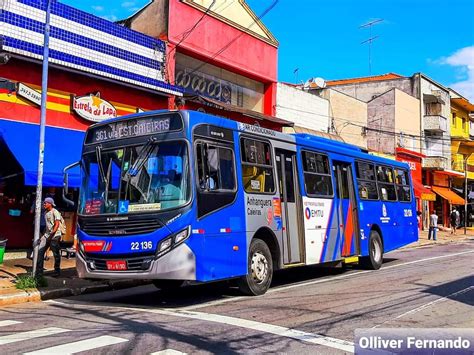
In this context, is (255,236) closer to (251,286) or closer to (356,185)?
(251,286)

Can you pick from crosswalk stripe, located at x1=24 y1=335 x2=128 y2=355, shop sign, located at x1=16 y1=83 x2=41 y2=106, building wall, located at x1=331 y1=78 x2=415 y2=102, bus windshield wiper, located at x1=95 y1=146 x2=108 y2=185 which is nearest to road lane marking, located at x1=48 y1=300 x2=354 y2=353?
crosswalk stripe, located at x1=24 y1=335 x2=128 y2=355

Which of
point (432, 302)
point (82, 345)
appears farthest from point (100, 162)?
point (432, 302)

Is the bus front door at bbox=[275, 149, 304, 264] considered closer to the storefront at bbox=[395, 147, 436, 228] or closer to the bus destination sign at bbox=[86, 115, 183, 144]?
the bus destination sign at bbox=[86, 115, 183, 144]

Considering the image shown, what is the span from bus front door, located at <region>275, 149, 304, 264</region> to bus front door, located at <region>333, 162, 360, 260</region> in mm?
1868

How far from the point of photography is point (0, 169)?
13734 millimetres

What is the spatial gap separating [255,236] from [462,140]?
43197mm

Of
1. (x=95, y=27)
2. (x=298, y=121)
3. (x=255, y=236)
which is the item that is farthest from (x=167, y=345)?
(x=298, y=121)

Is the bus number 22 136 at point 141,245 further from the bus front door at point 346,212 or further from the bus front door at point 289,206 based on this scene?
the bus front door at point 346,212

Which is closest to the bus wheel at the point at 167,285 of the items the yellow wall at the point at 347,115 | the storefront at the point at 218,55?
the storefront at the point at 218,55

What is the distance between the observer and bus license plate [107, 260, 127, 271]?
828 centimetres

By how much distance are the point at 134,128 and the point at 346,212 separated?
6276 mm

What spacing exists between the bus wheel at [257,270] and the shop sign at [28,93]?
7966 mm

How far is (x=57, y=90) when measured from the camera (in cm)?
1468

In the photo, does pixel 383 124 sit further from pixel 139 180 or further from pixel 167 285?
pixel 139 180
